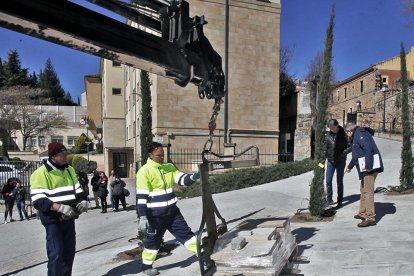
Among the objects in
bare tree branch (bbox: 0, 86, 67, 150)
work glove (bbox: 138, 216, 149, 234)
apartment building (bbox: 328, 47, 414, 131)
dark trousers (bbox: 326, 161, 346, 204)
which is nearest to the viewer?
work glove (bbox: 138, 216, 149, 234)

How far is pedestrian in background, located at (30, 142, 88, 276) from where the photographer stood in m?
4.92

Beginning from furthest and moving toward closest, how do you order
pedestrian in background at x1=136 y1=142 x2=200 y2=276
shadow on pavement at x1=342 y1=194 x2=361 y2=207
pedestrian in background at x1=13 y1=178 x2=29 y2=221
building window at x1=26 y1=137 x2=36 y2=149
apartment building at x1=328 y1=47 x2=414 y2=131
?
1. building window at x1=26 y1=137 x2=36 y2=149
2. apartment building at x1=328 y1=47 x2=414 y2=131
3. pedestrian in background at x1=13 y1=178 x2=29 y2=221
4. shadow on pavement at x1=342 y1=194 x2=361 y2=207
5. pedestrian in background at x1=136 y1=142 x2=200 y2=276

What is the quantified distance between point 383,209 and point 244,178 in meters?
6.47

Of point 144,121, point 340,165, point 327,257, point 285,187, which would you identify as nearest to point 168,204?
point 327,257

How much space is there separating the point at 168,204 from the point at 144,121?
297 cm

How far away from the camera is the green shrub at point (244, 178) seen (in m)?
13.9

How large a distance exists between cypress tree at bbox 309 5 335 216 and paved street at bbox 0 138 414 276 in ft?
1.37

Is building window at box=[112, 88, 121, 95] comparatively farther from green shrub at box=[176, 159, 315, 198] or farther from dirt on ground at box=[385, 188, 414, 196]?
dirt on ground at box=[385, 188, 414, 196]

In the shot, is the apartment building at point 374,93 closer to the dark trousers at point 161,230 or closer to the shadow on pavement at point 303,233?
the shadow on pavement at point 303,233

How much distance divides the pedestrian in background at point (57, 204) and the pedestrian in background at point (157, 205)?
0.79m

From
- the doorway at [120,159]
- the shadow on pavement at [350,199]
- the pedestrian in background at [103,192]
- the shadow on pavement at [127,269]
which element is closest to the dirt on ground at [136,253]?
the shadow on pavement at [127,269]

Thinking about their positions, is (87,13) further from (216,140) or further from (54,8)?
(216,140)

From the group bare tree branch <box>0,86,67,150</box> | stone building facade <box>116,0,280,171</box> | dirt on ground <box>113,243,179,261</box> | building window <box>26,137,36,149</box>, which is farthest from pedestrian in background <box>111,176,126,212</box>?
building window <box>26,137,36,149</box>

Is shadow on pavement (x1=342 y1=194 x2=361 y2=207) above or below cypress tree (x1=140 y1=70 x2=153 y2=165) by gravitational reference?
below
